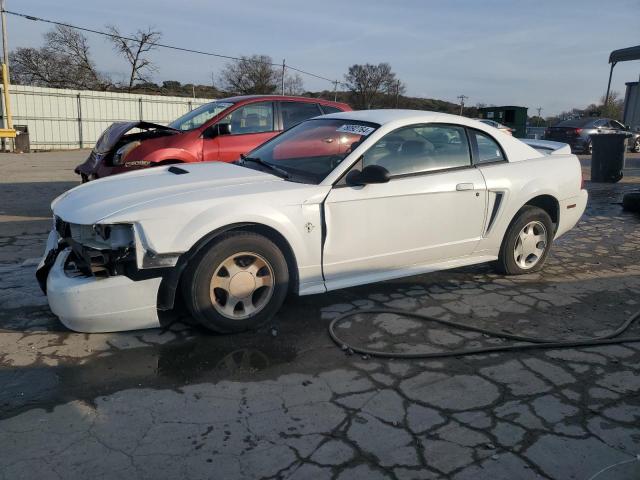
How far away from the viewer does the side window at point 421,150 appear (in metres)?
4.18

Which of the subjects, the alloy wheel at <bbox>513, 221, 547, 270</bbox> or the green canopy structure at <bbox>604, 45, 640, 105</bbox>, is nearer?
the alloy wheel at <bbox>513, 221, 547, 270</bbox>

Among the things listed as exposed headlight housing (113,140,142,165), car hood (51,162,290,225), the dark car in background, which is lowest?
car hood (51,162,290,225)

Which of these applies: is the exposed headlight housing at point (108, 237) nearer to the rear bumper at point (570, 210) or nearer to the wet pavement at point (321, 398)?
the wet pavement at point (321, 398)

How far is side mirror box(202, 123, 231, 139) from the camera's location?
6988 mm

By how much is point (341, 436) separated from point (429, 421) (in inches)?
18.8

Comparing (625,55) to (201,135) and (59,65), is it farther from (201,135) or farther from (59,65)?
(59,65)

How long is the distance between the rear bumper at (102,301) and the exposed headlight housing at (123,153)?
3.49m

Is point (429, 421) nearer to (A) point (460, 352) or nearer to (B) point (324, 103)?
(A) point (460, 352)

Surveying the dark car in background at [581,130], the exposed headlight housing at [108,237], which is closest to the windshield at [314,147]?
the exposed headlight housing at [108,237]

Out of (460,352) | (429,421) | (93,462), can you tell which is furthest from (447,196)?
(93,462)

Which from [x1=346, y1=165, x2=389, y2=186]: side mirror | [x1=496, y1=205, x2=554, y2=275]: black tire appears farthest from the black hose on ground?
[x1=496, y1=205, x2=554, y2=275]: black tire

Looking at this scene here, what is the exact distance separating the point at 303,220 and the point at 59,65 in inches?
1981

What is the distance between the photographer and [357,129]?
4.36m

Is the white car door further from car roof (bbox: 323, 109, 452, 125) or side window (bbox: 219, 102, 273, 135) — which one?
side window (bbox: 219, 102, 273, 135)
